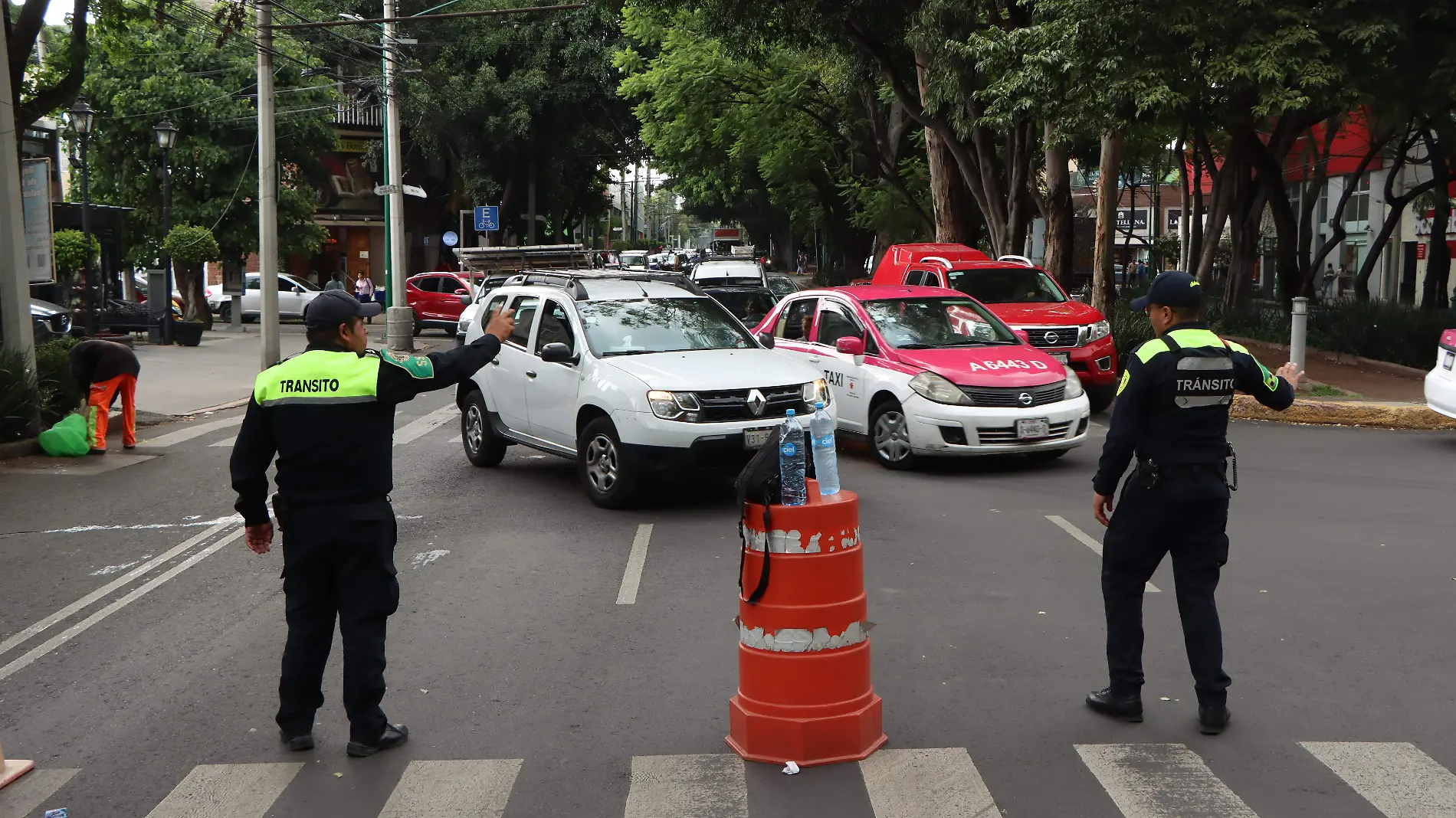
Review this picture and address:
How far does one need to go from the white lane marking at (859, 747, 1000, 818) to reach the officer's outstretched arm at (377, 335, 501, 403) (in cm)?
212

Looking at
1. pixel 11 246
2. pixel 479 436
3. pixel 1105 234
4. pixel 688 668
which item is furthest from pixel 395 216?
pixel 688 668

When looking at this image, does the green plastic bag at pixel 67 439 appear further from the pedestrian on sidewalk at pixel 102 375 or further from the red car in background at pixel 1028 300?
the red car in background at pixel 1028 300

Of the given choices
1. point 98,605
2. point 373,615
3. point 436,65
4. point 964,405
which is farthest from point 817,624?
point 436,65

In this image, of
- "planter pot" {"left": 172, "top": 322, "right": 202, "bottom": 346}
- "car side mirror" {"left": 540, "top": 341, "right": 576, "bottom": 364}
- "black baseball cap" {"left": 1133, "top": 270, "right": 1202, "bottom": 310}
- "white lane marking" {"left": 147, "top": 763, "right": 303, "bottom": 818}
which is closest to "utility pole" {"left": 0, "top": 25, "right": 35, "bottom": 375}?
"car side mirror" {"left": 540, "top": 341, "right": 576, "bottom": 364}

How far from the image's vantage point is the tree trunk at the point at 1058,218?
2434 cm

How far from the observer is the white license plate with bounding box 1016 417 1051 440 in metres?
12.1

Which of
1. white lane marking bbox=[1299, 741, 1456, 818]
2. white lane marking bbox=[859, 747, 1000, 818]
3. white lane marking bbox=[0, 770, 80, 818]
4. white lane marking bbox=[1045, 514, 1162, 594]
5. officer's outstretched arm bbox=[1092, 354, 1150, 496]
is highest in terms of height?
officer's outstretched arm bbox=[1092, 354, 1150, 496]

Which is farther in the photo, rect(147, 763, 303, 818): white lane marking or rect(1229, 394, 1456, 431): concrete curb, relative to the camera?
rect(1229, 394, 1456, 431): concrete curb

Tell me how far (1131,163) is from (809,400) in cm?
3240

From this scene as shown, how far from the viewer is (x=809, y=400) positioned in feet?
34.6

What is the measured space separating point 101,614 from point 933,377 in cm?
697

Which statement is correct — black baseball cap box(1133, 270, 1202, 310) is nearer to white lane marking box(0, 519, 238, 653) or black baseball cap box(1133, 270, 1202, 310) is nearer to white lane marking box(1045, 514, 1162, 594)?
white lane marking box(1045, 514, 1162, 594)

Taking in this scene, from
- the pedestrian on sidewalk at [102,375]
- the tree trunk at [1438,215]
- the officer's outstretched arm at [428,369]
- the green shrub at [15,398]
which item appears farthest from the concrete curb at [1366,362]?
the officer's outstretched arm at [428,369]

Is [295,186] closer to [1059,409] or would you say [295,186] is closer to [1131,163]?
[1131,163]
